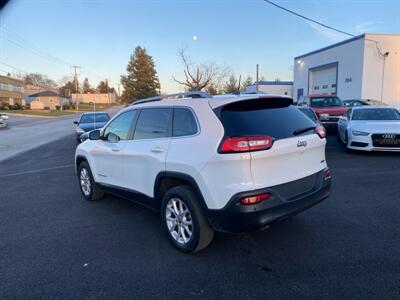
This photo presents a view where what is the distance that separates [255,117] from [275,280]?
1657mm

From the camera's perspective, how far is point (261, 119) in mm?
3201

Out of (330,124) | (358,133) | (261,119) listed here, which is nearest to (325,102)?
(330,124)

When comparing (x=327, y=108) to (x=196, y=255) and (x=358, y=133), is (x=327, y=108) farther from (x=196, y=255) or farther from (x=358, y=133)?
(x=196, y=255)

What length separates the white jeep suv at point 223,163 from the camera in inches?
114

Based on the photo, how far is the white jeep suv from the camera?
9.51 feet

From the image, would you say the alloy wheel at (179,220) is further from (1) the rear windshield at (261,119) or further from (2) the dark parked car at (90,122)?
(2) the dark parked car at (90,122)

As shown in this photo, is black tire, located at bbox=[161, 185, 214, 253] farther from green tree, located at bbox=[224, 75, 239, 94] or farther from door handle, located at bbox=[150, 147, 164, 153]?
green tree, located at bbox=[224, 75, 239, 94]

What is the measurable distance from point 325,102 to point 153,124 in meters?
12.8

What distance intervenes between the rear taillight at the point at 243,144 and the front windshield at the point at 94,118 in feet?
44.4

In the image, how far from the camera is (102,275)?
10.1 ft

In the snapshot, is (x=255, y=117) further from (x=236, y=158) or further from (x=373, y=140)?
(x=373, y=140)

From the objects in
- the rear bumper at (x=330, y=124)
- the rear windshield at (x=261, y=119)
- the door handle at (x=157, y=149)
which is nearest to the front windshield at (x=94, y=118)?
the rear bumper at (x=330, y=124)

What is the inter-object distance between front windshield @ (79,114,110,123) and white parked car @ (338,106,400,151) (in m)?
11.5

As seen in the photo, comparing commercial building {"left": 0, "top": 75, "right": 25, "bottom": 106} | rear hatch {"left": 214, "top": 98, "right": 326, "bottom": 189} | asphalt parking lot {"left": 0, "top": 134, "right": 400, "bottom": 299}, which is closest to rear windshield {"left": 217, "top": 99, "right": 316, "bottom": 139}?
rear hatch {"left": 214, "top": 98, "right": 326, "bottom": 189}
